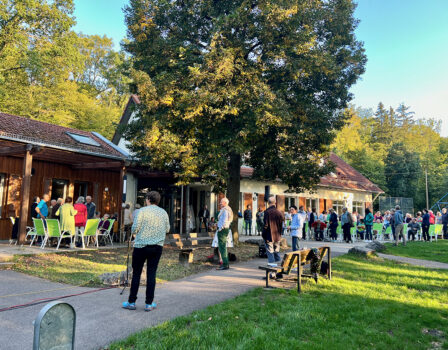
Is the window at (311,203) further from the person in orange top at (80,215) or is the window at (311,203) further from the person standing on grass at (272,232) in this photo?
the person standing on grass at (272,232)

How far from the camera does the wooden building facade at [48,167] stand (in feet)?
38.7

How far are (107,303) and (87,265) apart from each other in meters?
3.91

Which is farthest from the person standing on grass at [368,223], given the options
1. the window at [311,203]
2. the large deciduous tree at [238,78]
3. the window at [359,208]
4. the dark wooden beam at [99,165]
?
the dark wooden beam at [99,165]

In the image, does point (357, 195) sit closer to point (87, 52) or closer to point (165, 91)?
point (165, 91)

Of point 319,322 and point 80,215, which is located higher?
point 80,215

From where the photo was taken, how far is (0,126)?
12469mm

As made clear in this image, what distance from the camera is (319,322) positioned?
4809mm

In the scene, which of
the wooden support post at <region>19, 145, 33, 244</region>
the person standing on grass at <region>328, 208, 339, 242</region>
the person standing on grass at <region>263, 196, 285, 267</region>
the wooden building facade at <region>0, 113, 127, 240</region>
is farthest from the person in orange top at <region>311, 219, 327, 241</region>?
the wooden support post at <region>19, 145, 33, 244</region>

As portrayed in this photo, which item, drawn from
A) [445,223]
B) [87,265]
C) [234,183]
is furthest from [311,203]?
[87,265]

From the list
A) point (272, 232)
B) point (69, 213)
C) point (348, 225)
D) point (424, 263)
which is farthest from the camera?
point (348, 225)

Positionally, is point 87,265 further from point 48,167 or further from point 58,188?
point 58,188

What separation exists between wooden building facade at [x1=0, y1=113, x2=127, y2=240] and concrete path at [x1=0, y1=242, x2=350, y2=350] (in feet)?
17.0

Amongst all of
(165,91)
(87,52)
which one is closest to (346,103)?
(165,91)

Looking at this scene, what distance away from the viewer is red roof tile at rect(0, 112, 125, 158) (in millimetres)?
12054
